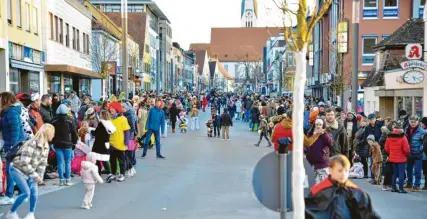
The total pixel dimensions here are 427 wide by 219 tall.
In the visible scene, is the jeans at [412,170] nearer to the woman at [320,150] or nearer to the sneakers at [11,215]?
the woman at [320,150]

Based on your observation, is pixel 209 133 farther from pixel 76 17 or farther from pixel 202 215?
pixel 202 215

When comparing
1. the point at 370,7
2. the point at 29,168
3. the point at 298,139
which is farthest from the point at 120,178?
the point at 370,7

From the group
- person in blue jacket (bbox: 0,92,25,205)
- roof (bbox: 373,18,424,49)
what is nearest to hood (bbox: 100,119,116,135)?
person in blue jacket (bbox: 0,92,25,205)

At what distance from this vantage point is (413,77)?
794 inches

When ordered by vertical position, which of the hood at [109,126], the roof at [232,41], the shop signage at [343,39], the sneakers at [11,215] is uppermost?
the roof at [232,41]

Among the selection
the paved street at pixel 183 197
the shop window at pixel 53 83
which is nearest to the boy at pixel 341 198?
the paved street at pixel 183 197

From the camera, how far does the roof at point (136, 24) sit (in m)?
64.9

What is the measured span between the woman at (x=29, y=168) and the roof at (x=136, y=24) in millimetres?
55293

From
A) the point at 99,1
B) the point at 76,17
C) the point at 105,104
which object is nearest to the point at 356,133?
the point at 105,104

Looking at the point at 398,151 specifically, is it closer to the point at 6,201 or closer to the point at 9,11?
the point at 6,201

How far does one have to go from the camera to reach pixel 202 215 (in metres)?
9.23

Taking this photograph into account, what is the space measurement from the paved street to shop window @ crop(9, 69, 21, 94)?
411 inches

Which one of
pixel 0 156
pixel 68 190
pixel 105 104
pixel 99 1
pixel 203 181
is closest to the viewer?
pixel 0 156

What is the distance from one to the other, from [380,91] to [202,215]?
18.2 meters
